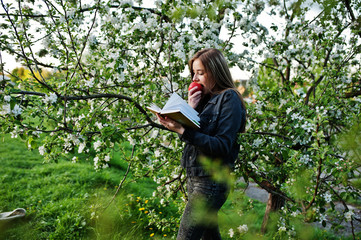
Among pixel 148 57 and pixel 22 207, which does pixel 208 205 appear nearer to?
pixel 148 57

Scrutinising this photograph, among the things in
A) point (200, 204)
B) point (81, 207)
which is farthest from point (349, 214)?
point (81, 207)

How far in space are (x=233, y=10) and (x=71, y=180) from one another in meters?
3.60

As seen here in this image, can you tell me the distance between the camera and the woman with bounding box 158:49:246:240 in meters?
1.56

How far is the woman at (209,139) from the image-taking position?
1.56 m

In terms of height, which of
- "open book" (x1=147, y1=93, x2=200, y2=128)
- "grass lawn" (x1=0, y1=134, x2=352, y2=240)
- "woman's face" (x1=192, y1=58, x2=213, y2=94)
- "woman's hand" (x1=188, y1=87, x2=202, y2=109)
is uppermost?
"woman's face" (x1=192, y1=58, x2=213, y2=94)

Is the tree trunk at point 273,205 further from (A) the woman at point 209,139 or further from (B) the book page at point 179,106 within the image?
(B) the book page at point 179,106

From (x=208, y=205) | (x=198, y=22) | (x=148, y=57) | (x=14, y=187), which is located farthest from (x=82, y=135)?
(x=14, y=187)

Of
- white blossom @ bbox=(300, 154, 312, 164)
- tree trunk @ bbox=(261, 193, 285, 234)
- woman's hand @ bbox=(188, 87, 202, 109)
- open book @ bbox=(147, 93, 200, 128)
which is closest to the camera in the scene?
open book @ bbox=(147, 93, 200, 128)

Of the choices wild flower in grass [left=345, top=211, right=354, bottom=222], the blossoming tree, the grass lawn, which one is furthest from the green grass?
wild flower in grass [left=345, top=211, right=354, bottom=222]

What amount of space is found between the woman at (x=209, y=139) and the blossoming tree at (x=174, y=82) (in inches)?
11.1

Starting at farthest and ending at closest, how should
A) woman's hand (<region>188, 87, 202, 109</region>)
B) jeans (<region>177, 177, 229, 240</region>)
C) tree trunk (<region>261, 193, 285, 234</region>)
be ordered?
tree trunk (<region>261, 193, 285, 234</region>), woman's hand (<region>188, 87, 202, 109</region>), jeans (<region>177, 177, 229, 240</region>)

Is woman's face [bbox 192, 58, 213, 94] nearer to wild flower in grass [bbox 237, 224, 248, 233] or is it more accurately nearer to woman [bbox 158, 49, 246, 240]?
woman [bbox 158, 49, 246, 240]

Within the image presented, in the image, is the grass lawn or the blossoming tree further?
the grass lawn

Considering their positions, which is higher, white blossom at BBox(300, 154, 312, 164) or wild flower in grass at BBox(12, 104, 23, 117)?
wild flower in grass at BBox(12, 104, 23, 117)
